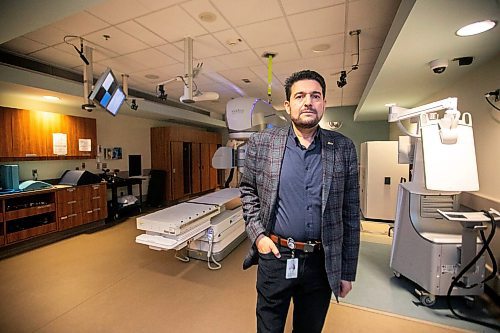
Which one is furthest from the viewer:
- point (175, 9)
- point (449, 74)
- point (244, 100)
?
point (449, 74)

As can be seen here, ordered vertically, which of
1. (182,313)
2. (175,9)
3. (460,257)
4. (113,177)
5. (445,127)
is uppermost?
(175,9)

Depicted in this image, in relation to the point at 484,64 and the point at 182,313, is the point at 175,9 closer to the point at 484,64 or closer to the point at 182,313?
the point at 182,313

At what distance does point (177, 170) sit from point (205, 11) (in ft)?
17.1

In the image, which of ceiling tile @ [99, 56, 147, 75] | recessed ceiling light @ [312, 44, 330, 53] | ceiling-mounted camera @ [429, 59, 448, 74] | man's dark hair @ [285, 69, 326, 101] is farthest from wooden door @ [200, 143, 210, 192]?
man's dark hair @ [285, 69, 326, 101]

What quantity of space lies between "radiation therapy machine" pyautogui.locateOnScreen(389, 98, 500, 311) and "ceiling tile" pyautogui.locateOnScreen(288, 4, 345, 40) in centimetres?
122

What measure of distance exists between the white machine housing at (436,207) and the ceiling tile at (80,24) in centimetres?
352

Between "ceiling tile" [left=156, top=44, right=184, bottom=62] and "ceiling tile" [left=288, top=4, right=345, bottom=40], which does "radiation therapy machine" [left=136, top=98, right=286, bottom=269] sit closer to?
"ceiling tile" [left=288, top=4, right=345, bottom=40]

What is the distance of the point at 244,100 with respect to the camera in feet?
8.59

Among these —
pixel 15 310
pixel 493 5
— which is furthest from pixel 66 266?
pixel 493 5

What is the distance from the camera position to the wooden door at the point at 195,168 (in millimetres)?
7777

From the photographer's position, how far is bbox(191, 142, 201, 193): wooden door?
306 inches

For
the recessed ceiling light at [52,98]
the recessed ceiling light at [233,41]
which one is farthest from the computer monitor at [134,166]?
the recessed ceiling light at [233,41]

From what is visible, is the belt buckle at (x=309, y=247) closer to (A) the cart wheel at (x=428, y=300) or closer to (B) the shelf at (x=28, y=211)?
(A) the cart wheel at (x=428, y=300)

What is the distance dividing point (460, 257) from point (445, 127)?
1230mm
